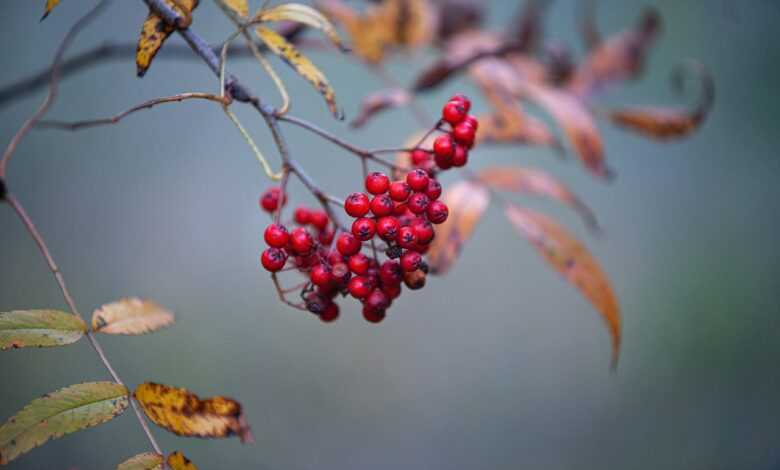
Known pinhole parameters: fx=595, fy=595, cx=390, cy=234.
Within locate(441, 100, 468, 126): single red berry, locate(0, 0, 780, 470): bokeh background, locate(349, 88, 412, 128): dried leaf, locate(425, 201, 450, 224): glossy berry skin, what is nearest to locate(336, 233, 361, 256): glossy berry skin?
locate(425, 201, 450, 224): glossy berry skin

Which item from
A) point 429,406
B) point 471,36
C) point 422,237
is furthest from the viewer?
point 429,406

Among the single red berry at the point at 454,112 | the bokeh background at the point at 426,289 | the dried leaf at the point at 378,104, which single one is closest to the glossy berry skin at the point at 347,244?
the single red berry at the point at 454,112

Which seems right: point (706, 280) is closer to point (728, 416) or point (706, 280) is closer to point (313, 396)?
point (728, 416)

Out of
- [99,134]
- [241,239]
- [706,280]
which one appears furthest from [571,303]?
[99,134]

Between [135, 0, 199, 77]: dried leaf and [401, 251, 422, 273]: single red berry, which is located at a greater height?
[135, 0, 199, 77]: dried leaf

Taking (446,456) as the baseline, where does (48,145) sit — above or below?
above

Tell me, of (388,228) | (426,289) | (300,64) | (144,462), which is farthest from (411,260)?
(426,289)

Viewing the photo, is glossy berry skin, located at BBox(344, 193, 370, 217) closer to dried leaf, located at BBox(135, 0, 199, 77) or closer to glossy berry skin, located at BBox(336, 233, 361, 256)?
glossy berry skin, located at BBox(336, 233, 361, 256)

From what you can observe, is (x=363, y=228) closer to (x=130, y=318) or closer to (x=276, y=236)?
(x=276, y=236)
